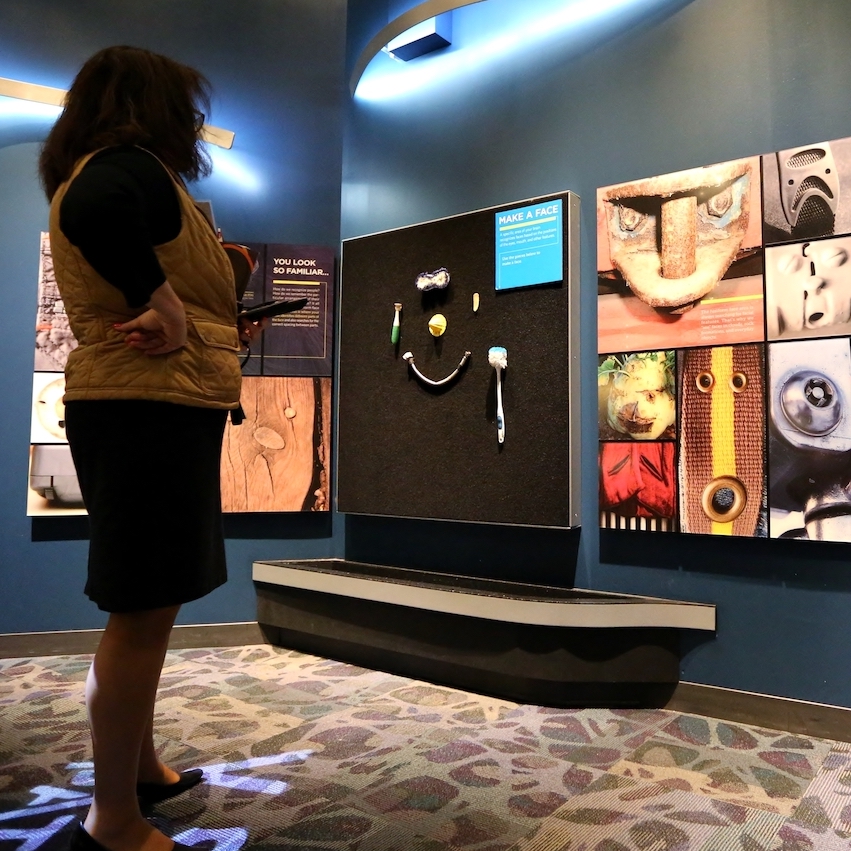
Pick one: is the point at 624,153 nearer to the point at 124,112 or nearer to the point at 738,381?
the point at 738,381

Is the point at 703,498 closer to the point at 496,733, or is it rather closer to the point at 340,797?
the point at 496,733

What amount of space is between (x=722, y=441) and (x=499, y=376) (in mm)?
714

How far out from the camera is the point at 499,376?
7.66ft

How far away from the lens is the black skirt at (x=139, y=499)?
1047 millimetres

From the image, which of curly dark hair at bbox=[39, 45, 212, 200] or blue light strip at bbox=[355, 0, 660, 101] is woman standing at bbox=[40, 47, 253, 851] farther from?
blue light strip at bbox=[355, 0, 660, 101]

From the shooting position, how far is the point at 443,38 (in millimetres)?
2646

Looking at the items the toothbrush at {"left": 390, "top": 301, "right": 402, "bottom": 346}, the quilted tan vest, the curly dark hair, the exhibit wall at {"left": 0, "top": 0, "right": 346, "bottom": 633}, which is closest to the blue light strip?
the exhibit wall at {"left": 0, "top": 0, "right": 346, "bottom": 633}

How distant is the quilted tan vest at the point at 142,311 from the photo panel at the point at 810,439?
1.45 m

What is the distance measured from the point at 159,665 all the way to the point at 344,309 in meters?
1.87

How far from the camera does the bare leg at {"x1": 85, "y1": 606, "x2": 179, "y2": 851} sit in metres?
1.08

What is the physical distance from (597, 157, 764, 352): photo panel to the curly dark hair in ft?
4.57

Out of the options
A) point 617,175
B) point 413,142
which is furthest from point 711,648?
point 413,142

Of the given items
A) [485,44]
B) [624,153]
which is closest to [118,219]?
[624,153]

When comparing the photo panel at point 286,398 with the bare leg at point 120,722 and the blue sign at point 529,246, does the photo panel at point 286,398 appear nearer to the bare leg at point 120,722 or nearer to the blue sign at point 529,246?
the blue sign at point 529,246
